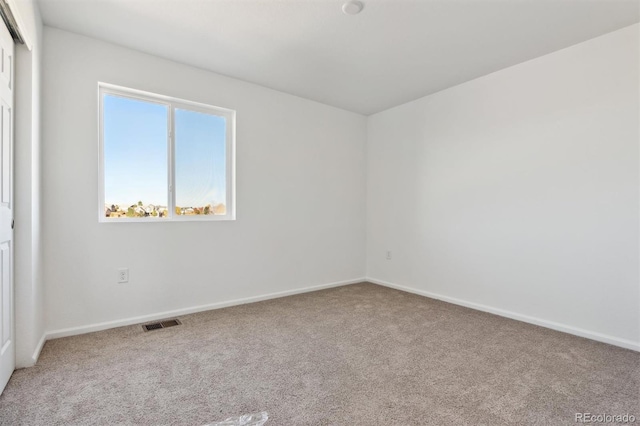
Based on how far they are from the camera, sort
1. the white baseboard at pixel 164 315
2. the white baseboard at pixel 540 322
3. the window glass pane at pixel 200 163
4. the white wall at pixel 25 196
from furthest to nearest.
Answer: the window glass pane at pixel 200 163 < the white baseboard at pixel 164 315 < the white baseboard at pixel 540 322 < the white wall at pixel 25 196

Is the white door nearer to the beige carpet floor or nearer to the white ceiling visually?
the beige carpet floor

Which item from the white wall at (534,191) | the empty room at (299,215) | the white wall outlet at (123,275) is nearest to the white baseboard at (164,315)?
the empty room at (299,215)

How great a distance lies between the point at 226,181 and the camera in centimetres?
355

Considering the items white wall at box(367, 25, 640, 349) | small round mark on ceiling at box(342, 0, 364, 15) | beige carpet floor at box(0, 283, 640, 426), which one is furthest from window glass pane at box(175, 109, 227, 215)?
white wall at box(367, 25, 640, 349)

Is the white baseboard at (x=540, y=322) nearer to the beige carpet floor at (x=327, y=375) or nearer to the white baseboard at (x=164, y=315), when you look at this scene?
the beige carpet floor at (x=327, y=375)

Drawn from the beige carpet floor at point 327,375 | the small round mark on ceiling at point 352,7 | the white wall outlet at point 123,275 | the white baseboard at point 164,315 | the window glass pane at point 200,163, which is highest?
the small round mark on ceiling at point 352,7

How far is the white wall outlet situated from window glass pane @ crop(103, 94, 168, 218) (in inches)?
19.4

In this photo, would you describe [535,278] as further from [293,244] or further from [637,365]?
[293,244]

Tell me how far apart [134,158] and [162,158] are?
24 centimetres

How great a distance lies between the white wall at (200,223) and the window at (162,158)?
120mm

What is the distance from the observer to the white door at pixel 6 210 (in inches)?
70.9

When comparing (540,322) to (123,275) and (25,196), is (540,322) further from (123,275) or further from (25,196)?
(25,196)

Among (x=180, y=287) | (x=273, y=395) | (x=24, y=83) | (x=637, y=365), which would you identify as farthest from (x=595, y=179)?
(x=24, y=83)

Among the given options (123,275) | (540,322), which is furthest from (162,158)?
(540,322)
